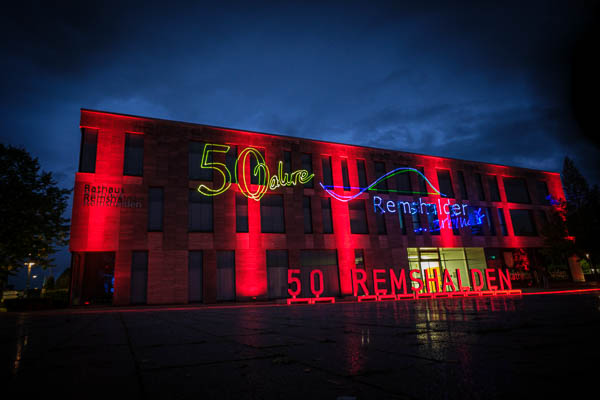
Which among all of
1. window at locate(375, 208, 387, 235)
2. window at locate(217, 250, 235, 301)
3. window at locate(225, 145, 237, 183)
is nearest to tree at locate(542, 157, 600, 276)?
window at locate(375, 208, 387, 235)

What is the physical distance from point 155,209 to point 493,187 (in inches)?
1378

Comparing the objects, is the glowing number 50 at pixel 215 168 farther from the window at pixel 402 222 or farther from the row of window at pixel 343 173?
the window at pixel 402 222

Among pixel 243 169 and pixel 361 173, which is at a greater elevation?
pixel 361 173

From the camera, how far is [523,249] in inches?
1431

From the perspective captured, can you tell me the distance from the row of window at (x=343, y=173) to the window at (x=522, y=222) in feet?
4.81

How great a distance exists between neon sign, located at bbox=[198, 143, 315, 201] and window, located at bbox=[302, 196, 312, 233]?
1701 mm

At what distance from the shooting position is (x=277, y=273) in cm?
2675

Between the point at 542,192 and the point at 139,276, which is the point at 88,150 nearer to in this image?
the point at 139,276

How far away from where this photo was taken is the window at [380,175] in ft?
106

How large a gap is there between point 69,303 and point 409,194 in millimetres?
29620

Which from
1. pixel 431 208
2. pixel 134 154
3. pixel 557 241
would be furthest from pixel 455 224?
pixel 134 154

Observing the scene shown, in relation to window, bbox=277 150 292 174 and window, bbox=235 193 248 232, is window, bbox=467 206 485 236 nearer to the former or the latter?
window, bbox=277 150 292 174

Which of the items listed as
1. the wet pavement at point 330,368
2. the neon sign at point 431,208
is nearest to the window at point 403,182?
the neon sign at point 431,208

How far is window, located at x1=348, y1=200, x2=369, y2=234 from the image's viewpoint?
30.4 m
